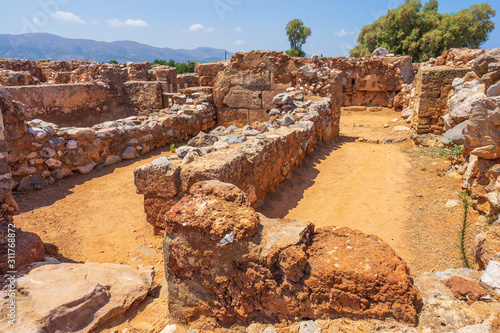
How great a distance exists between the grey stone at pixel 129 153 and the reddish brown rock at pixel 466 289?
6029mm

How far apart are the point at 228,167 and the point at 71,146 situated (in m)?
3.79

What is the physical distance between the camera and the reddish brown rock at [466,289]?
167 cm

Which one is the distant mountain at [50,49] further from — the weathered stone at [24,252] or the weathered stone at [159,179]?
the weathered stone at [24,252]

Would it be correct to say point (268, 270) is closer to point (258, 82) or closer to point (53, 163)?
point (53, 163)

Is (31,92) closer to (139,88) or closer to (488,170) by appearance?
(139,88)

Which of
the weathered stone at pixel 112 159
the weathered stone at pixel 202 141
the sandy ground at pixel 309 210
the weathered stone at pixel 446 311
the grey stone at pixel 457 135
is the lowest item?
the sandy ground at pixel 309 210

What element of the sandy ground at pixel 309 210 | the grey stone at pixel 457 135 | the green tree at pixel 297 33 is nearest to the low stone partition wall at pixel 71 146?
the sandy ground at pixel 309 210

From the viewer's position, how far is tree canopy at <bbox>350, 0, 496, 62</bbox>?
20.7 m

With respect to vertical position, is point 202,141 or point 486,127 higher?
point 486,127

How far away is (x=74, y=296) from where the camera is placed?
201cm

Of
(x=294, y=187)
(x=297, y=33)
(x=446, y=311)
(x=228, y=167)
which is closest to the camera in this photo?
(x=446, y=311)

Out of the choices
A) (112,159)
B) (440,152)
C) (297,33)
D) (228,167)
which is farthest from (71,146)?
(297,33)

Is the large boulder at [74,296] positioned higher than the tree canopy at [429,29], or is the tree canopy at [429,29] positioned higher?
the tree canopy at [429,29]

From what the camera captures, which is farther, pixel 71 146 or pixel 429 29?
pixel 429 29
